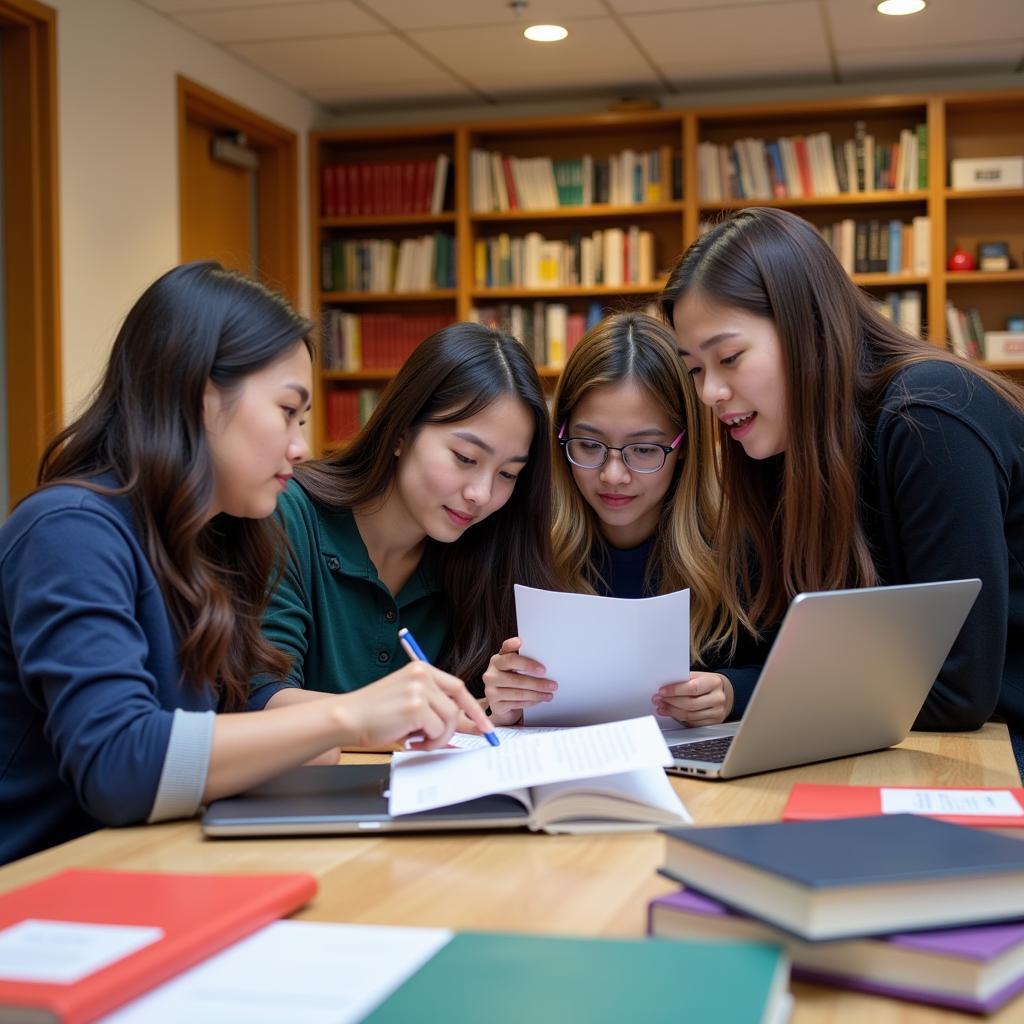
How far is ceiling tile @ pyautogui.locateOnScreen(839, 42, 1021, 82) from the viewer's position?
4.64 meters

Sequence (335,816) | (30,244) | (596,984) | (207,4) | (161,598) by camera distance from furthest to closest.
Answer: (207,4) → (30,244) → (161,598) → (335,816) → (596,984)

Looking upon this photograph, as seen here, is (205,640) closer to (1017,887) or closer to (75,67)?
(1017,887)

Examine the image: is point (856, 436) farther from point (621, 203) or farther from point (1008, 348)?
point (621, 203)

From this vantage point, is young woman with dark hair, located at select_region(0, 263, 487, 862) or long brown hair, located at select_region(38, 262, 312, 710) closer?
young woman with dark hair, located at select_region(0, 263, 487, 862)

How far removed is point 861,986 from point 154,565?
0.81 meters

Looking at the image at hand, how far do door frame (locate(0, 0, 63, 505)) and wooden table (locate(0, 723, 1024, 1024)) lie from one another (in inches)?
111

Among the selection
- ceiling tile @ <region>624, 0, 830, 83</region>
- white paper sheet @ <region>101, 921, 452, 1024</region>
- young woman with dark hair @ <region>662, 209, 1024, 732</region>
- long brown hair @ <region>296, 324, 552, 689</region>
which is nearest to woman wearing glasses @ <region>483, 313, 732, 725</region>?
long brown hair @ <region>296, 324, 552, 689</region>

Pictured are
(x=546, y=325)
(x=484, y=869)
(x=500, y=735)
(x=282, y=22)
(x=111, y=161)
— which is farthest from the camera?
(x=546, y=325)

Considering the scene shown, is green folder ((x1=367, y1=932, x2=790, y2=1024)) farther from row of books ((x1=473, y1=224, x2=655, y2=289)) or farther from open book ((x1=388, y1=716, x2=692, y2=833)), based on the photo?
row of books ((x1=473, y1=224, x2=655, y2=289))

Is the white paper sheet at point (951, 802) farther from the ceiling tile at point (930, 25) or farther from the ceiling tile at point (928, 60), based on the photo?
the ceiling tile at point (928, 60)

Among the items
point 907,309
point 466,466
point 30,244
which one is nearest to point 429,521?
point 466,466

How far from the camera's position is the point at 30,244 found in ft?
12.0

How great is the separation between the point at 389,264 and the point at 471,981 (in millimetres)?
4898

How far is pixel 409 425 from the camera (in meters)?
1.99
